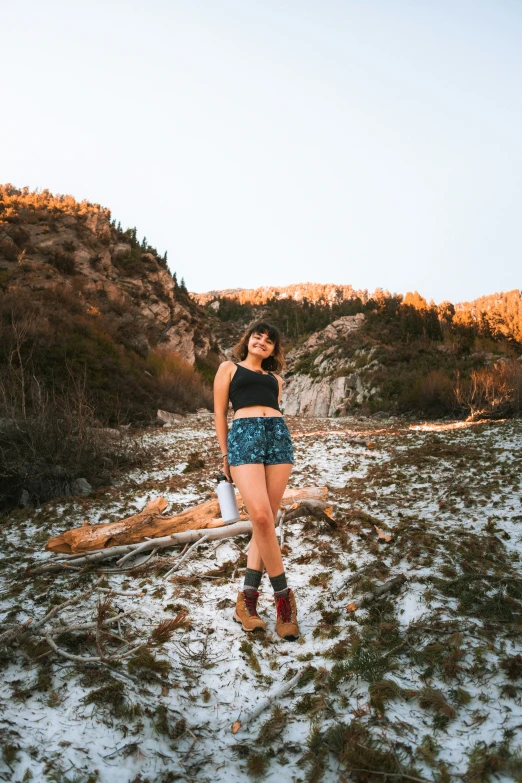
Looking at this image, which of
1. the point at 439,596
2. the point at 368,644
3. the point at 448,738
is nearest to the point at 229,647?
the point at 368,644

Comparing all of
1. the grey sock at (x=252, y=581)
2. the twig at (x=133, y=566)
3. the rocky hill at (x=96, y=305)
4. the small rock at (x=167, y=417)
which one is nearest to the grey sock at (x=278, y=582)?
the grey sock at (x=252, y=581)

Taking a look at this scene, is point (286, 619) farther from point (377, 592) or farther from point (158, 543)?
point (158, 543)

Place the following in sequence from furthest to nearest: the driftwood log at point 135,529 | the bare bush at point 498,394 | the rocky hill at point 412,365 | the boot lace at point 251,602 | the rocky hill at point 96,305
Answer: the rocky hill at point 412,365 < the bare bush at point 498,394 < the rocky hill at point 96,305 < the driftwood log at point 135,529 < the boot lace at point 251,602

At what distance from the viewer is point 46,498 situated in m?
6.04

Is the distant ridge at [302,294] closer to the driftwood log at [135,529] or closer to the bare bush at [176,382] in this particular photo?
the bare bush at [176,382]

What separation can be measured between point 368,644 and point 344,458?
7.00 meters

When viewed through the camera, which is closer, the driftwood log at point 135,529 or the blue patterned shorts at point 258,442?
the blue patterned shorts at point 258,442

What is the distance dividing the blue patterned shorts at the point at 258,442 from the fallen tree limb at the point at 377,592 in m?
1.21

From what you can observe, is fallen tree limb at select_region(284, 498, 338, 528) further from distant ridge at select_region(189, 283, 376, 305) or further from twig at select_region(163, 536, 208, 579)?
distant ridge at select_region(189, 283, 376, 305)

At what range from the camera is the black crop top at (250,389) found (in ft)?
9.57

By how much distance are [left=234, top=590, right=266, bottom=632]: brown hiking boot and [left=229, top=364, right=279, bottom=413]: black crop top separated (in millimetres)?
1361

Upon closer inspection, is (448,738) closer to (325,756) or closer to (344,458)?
(325,756)

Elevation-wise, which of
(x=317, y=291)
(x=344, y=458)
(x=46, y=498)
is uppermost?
(x=317, y=291)

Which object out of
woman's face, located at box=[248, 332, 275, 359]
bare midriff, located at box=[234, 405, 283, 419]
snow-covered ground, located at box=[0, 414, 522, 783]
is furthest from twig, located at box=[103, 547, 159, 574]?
woman's face, located at box=[248, 332, 275, 359]
